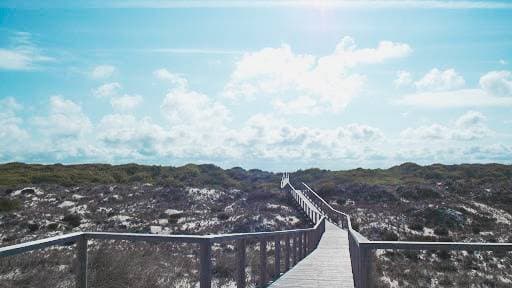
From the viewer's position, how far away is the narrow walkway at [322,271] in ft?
33.1

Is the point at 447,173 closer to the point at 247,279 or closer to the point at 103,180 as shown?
the point at 103,180

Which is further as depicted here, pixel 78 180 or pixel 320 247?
pixel 78 180

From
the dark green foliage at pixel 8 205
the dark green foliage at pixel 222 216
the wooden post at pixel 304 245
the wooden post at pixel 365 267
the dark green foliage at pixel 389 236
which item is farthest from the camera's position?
the dark green foliage at pixel 222 216

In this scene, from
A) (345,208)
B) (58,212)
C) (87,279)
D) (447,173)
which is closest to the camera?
(87,279)

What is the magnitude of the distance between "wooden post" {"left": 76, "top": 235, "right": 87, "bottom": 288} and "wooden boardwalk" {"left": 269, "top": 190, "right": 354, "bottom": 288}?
3.92m

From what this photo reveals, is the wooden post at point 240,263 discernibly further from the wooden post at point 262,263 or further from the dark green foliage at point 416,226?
the dark green foliage at point 416,226

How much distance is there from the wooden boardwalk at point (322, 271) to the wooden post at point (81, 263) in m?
3.92

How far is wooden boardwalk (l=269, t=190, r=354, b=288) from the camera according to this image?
1008cm

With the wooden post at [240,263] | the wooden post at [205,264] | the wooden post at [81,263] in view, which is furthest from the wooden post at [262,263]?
the wooden post at [81,263]

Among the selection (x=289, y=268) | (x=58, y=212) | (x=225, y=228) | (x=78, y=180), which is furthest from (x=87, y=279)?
(x=78, y=180)

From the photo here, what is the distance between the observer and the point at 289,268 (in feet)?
39.6

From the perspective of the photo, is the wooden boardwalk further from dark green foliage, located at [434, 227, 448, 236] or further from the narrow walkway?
dark green foliage, located at [434, 227, 448, 236]

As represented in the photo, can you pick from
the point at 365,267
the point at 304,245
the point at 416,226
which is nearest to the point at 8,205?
the point at 304,245

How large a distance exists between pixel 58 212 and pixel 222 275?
79.0 ft
